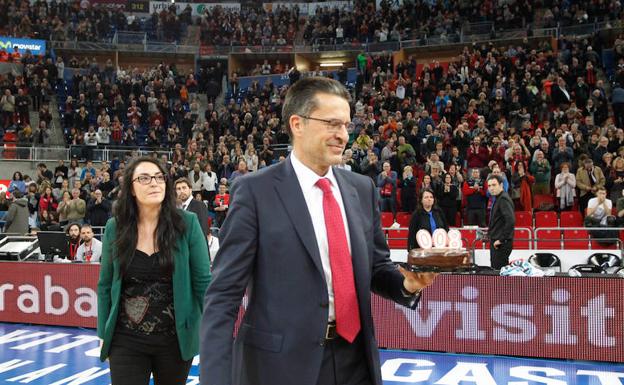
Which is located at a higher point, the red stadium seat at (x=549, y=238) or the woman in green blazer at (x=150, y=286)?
the woman in green blazer at (x=150, y=286)

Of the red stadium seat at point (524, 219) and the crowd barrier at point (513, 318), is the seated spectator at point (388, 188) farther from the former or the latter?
the crowd barrier at point (513, 318)

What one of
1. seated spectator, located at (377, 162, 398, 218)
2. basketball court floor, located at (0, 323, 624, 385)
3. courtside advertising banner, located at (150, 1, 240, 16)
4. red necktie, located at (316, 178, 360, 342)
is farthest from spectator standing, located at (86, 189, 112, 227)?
courtside advertising banner, located at (150, 1, 240, 16)

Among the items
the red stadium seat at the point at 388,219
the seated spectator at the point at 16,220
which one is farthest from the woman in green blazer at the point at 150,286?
the seated spectator at the point at 16,220

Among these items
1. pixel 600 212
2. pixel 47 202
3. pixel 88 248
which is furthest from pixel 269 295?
pixel 47 202

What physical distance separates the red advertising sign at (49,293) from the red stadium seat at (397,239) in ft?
18.6

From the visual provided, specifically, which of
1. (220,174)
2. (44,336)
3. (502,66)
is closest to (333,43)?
(502,66)

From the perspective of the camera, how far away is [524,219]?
42.9 ft

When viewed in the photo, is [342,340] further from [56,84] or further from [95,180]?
[56,84]

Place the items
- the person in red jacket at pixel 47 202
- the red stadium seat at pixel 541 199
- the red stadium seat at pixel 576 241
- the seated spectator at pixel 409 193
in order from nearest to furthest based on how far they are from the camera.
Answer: the red stadium seat at pixel 576 241 → the red stadium seat at pixel 541 199 → the seated spectator at pixel 409 193 → the person in red jacket at pixel 47 202

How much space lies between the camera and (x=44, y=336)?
8945mm

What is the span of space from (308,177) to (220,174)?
47.9ft

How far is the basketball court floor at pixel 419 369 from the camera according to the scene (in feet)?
21.5

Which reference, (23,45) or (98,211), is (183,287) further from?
(23,45)

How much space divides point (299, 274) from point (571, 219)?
454 inches
